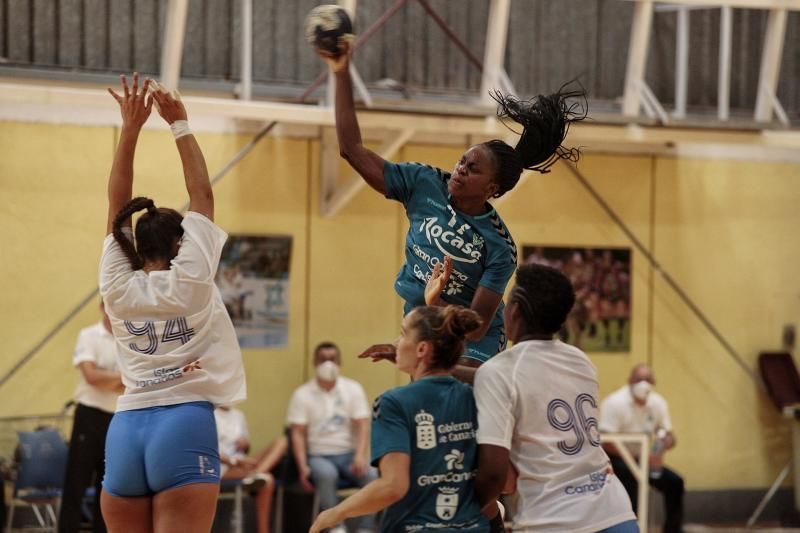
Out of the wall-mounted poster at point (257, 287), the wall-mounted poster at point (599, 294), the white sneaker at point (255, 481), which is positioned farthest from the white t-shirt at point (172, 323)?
the wall-mounted poster at point (599, 294)

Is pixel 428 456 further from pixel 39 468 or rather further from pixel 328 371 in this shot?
pixel 328 371

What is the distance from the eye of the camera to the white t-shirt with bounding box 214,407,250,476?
1005cm

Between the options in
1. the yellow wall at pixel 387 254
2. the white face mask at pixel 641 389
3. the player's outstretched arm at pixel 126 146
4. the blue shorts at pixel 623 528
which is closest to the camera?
the blue shorts at pixel 623 528

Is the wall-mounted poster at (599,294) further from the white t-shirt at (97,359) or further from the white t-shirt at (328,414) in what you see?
the white t-shirt at (97,359)

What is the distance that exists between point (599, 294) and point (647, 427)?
1.64 m

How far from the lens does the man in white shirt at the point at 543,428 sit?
3.84 metres

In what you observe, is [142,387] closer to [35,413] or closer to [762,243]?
[35,413]

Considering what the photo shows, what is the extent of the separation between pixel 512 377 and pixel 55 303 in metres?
7.11

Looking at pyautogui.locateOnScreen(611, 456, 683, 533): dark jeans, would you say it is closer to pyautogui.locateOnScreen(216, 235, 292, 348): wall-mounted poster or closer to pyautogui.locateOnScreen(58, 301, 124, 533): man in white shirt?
pyautogui.locateOnScreen(216, 235, 292, 348): wall-mounted poster

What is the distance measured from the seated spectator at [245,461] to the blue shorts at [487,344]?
5.32 meters

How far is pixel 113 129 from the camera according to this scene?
1041 centimetres

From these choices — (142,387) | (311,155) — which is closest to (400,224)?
(311,155)

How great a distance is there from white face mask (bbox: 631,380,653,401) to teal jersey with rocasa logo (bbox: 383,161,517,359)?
22.2 feet

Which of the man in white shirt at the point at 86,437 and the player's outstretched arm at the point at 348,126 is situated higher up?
the player's outstretched arm at the point at 348,126
